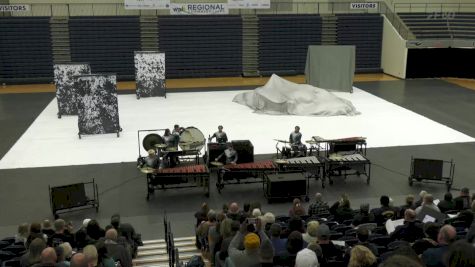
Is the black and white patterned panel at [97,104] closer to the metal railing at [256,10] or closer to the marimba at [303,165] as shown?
the marimba at [303,165]

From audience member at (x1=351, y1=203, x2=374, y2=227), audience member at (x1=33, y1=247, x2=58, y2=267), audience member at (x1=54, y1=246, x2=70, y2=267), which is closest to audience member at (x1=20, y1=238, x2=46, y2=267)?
audience member at (x1=54, y1=246, x2=70, y2=267)

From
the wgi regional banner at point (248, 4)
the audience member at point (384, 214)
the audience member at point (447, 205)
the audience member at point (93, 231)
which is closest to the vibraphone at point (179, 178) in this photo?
the audience member at point (93, 231)

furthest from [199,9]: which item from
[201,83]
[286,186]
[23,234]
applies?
[23,234]

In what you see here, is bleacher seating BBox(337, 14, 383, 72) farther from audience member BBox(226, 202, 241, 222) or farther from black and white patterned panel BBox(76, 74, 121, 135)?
audience member BBox(226, 202, 241, 222)

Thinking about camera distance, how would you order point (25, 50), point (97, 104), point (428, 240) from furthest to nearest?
1. point (25, 50)
2. point (97, 104)
3. point (428, 240)

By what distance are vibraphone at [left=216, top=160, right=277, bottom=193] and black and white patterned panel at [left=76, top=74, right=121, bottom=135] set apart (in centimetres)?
634

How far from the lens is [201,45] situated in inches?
1216

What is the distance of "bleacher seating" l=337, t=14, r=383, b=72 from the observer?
105 feet

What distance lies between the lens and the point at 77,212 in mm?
11812

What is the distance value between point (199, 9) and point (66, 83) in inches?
467

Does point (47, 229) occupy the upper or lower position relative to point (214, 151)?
lower

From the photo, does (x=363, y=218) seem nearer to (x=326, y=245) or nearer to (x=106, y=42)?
(x=326, y=245)

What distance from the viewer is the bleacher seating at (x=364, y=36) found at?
105ft

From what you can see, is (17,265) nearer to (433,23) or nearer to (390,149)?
(390,149)
